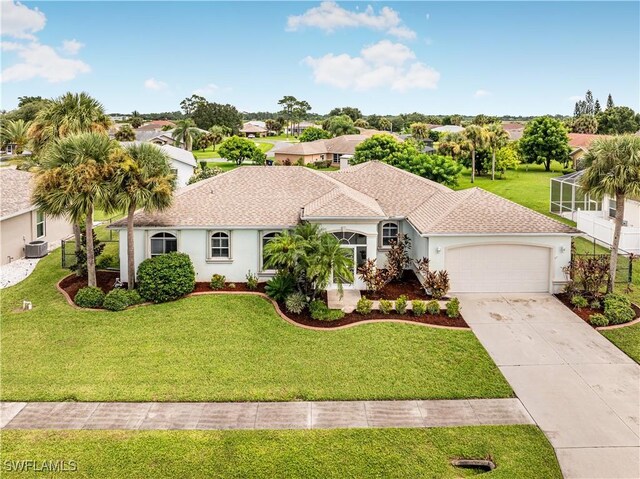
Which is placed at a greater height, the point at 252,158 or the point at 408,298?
the point at 252,158

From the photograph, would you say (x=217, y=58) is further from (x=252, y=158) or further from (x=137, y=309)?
(x=137, y=309)

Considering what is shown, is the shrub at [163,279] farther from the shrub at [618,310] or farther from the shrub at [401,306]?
the shrub at [618,310]

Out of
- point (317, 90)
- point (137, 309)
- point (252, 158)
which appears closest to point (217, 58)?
point (252, 158)

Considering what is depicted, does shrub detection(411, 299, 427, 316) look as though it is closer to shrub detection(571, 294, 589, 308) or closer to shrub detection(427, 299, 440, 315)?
shrub detection(427, 299, 440, 315)

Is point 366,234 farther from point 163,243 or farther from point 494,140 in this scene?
point 494,140

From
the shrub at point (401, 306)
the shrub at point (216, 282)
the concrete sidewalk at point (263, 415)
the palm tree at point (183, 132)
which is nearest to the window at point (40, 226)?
the shrub at point (216, 282)

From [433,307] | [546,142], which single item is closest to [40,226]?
[433,307]
